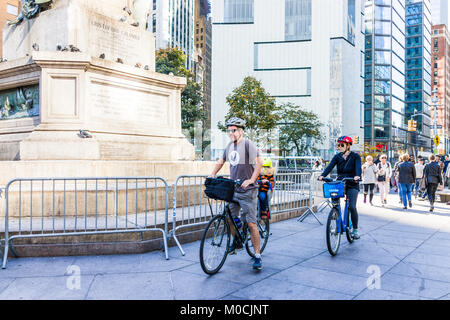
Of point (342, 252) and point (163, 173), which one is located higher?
point (163, 173)

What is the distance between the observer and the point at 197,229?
748 centimetres

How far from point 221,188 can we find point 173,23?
118 m

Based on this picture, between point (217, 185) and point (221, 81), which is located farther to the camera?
point (221, 81)

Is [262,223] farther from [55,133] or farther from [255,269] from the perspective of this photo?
[55,133]

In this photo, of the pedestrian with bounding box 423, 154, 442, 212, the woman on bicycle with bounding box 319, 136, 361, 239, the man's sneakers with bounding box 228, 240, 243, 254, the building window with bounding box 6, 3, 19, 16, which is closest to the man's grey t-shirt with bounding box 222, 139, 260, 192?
the man's sneakers with bounding box 228, 240, 243, 254

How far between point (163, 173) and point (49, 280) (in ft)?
15.6

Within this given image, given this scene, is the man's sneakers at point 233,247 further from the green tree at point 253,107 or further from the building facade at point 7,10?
the building facade at point 7,10

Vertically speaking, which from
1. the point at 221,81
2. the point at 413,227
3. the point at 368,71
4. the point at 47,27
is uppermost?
the point at 368,71

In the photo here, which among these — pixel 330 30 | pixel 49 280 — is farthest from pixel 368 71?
pixel 49 280

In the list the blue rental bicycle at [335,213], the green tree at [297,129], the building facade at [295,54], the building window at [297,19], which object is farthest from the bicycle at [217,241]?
the building window at [297,19]

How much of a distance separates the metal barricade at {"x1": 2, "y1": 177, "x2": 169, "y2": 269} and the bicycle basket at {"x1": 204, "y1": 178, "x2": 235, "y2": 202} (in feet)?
4.28

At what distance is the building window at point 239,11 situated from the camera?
219 feet

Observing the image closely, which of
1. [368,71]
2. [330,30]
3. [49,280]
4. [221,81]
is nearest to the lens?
[49,280]

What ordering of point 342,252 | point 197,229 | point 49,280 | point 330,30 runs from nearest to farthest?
1. point 49,280
2. point 342,252
3. point 197,229
4. point 330,30
